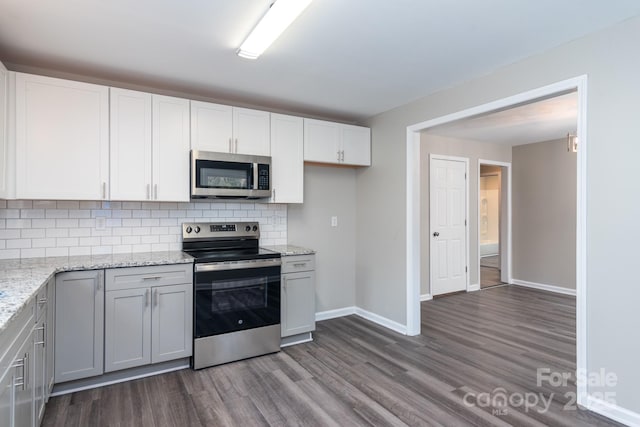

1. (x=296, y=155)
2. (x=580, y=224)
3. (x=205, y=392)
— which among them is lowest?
(x=205, y=392)

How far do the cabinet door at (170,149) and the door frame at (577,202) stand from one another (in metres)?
2.21

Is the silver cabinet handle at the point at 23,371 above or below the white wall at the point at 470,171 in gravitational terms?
below

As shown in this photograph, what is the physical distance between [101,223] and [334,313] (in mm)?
2687

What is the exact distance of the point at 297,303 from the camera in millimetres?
3449

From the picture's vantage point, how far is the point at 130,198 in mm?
2889

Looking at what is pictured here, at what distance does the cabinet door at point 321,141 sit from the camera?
3770 millimetres

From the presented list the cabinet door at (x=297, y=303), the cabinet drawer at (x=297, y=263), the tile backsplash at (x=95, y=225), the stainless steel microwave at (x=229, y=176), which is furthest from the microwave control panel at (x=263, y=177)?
the cabinet door at (x=297, y=303)

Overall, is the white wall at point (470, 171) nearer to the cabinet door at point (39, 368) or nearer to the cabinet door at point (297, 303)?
the cabinet door at point (297, 303)

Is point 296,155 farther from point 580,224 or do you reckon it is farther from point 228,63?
point 580,224

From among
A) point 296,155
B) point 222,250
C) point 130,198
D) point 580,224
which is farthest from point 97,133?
point 580,224

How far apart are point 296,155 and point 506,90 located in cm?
199

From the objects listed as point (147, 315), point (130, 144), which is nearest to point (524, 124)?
point (130, 144)

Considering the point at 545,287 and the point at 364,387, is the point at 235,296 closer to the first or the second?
the point at 364,387

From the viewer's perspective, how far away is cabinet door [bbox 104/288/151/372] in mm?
2580
